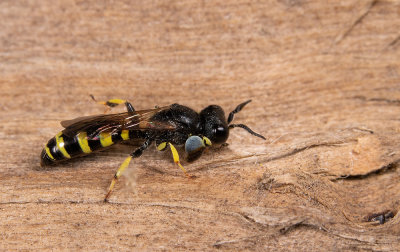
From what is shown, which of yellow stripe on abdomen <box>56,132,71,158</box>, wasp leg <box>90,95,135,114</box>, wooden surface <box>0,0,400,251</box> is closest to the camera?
wooden surface <box>0,0,400,251</box>

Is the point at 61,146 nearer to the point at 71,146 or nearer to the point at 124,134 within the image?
the point at 71,146

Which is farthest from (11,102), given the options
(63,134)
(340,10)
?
(340,10)

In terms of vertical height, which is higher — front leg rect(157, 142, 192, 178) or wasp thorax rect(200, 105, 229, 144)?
wasp thorax rect(200, 105, 229, 144)

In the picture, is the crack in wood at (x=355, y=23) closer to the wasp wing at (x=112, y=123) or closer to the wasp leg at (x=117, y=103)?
the wasp wing at (x=112, y=123)

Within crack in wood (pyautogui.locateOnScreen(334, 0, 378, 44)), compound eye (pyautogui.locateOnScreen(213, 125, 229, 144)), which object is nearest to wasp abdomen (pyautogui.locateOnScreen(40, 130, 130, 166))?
compound eye (pyautogui.locateOnScreen(213, 125, 229, 144))

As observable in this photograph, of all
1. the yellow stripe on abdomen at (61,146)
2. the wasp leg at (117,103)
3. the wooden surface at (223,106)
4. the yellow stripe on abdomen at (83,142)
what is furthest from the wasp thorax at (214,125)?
the yellow stripe on abdomen at (61,146)

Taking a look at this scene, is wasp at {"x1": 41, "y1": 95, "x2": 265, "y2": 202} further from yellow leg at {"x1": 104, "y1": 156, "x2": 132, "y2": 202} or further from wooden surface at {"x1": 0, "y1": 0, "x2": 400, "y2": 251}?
wooden surface at {"x1": 0, "y1": 0, "x2": 400, "y2": 251}
